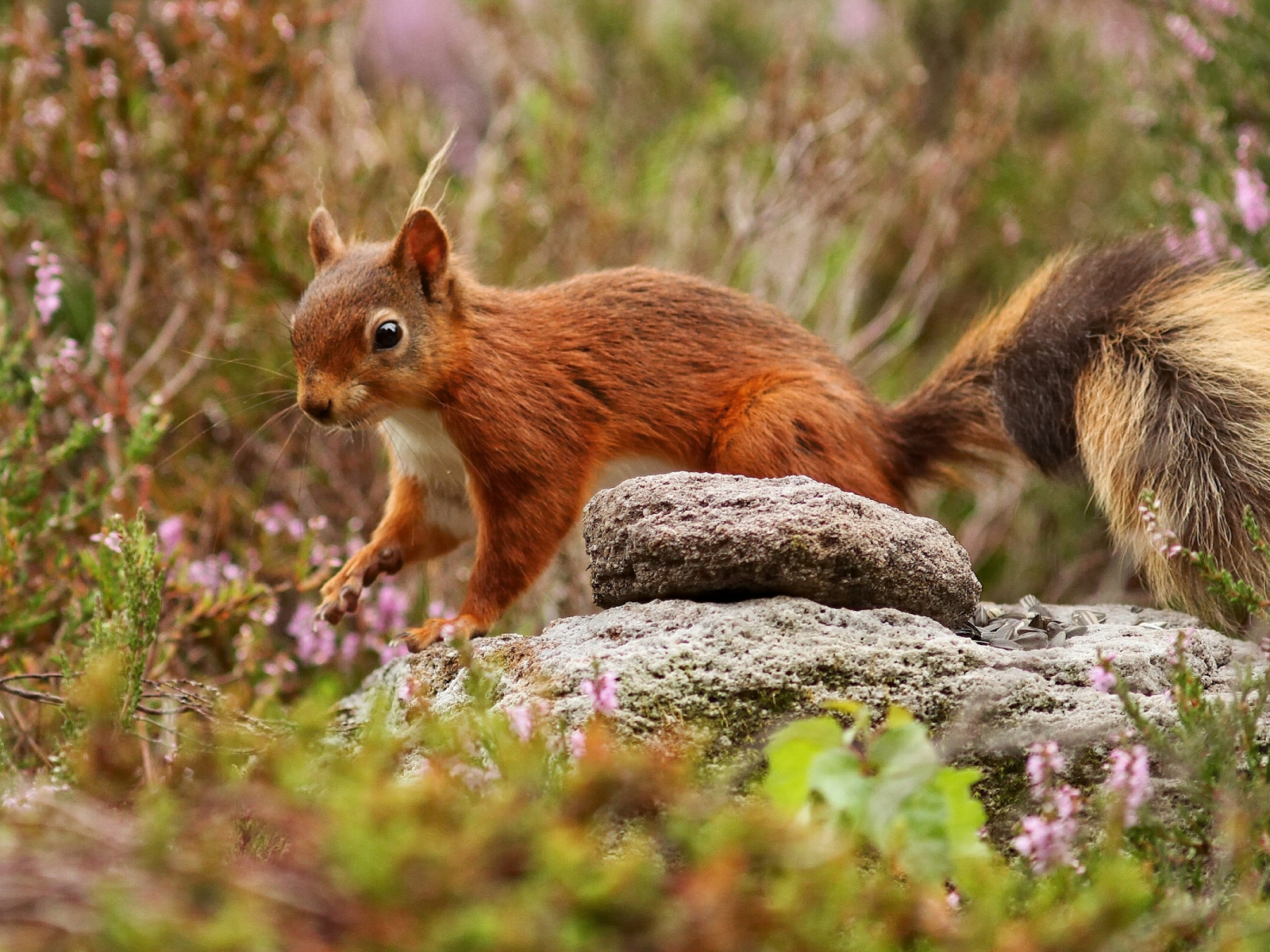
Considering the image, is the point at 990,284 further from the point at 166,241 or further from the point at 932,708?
the point at 932,708

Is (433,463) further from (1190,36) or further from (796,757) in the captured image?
(1190,36)

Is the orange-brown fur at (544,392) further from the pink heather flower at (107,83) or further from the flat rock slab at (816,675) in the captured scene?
the pink heather flower at (107,83)

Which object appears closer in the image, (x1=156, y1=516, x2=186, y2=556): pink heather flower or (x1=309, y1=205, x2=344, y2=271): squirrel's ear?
(x1=309, y1=205, x2=344, y2=271): squirrel's ear

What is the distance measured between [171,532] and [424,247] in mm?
1254

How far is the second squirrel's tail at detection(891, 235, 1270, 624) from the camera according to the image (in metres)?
2.36

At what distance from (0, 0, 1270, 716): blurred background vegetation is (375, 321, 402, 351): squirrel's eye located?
1.68 ft

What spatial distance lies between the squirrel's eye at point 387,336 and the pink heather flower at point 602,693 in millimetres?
1006

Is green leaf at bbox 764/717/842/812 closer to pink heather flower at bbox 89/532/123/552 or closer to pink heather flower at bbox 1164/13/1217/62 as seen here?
pink heather flower at bbox 89/532/123/552

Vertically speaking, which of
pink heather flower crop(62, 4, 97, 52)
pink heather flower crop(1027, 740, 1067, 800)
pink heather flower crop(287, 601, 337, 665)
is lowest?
pink heather flower crop(287, 601, 337, 665)

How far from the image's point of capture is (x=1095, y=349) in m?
2.69

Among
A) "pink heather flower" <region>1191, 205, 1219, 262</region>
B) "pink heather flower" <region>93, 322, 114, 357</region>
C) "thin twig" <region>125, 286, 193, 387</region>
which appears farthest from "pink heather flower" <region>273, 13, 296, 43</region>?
"pink heather flower" <region>1191, 205, 1219, 262</region>

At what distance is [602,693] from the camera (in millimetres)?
1809

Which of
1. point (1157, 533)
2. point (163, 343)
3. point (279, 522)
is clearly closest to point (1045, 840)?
point (1157, 533)

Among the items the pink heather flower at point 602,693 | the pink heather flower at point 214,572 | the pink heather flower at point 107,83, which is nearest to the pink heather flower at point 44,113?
the pink heather flower at point 107,83
